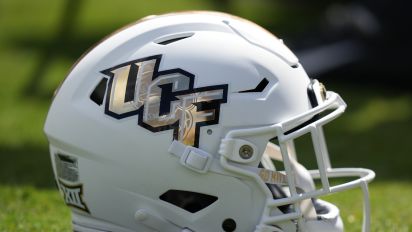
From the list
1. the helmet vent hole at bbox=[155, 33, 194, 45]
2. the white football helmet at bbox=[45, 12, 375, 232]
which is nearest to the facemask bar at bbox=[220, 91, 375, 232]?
the white football helmet at bbox=[45, 12, 375, 232]

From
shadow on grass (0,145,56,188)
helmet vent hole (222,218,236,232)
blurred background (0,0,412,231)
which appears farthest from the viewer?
shadow on grass (0,145,56,188)

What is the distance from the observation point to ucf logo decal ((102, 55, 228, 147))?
10.7 feet

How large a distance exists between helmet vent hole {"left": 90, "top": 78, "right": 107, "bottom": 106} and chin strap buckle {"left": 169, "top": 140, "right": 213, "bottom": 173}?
361 millimetres

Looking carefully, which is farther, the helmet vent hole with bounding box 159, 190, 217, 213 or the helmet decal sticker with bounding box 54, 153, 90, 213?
the helmet decal sticker with bounding box 54, 153, 90, 213

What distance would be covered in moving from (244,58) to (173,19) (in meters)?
0.36

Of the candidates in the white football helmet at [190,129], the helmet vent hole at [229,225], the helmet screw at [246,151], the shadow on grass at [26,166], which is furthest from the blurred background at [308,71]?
the helmet screw at [246,151]

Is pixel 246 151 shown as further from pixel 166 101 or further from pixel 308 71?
pixel 308 71

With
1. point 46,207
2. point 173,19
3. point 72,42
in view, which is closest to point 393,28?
point 72,42

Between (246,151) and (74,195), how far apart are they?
2.45ft

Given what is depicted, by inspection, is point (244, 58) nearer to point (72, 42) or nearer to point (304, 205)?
point (304, 205)

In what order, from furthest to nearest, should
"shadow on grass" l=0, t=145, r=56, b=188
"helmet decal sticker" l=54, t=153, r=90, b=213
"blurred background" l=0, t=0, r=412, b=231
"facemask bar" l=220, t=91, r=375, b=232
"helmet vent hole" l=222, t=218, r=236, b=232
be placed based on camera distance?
"shadow on grass" l=0, t=145, r=56, b=188, "blurred background" l=0, t=0, r=412, b=231, "helmet decal sticker" l=54, t=153, r=90, b=213, "helmet vent hole" l=222, t=218, r=236, b=232, "facemask bar" l=220, t=91, r=375, b=232

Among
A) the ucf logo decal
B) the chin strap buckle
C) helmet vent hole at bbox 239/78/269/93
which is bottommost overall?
the chin strap buckle

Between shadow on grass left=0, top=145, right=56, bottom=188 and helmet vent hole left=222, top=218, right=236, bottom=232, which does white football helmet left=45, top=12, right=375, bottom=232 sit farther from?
shadow on grass left=0, top=145, right=56, bottom=188

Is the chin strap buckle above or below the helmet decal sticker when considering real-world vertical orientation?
above
